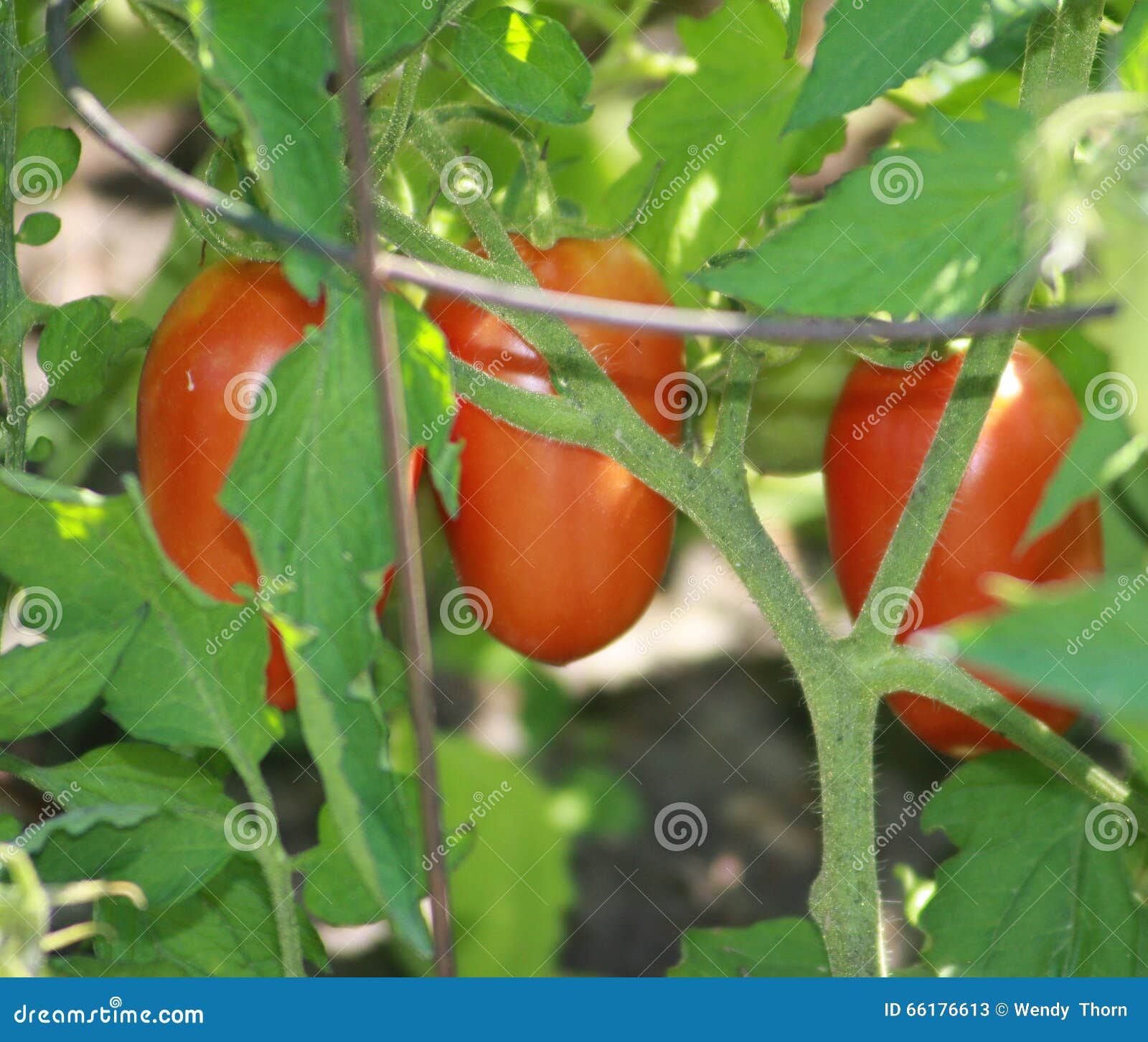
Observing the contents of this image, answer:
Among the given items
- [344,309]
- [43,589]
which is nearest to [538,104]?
[344,309]

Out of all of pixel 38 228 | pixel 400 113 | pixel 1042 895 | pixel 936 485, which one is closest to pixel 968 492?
pixel 936 485

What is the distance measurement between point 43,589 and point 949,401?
0.34 metres

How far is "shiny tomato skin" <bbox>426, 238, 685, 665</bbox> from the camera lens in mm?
519

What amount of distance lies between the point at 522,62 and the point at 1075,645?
11.9 inches

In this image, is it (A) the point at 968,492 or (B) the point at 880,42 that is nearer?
(B) the point at 880,42

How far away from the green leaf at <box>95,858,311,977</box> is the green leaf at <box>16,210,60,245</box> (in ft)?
0.87

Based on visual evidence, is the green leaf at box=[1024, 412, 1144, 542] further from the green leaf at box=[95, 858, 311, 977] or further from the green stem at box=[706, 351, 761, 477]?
the green leaf at box=[95, 858, 311, 977]

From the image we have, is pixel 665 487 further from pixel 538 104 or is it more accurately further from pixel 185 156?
pixel 185 156

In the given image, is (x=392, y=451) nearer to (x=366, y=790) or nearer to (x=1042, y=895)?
(x=366, y=790)

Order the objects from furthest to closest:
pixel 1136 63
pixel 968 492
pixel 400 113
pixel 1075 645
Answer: pixel 968 492
pixel 400 113
pixel 1136 63
pixel 1075 645

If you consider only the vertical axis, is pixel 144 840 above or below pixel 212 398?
below

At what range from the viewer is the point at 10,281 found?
1.64 ft

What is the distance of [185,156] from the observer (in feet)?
2.52

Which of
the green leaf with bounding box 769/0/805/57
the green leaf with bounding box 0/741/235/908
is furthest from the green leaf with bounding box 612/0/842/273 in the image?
the green leaf with bounding box 0/741/235/908
